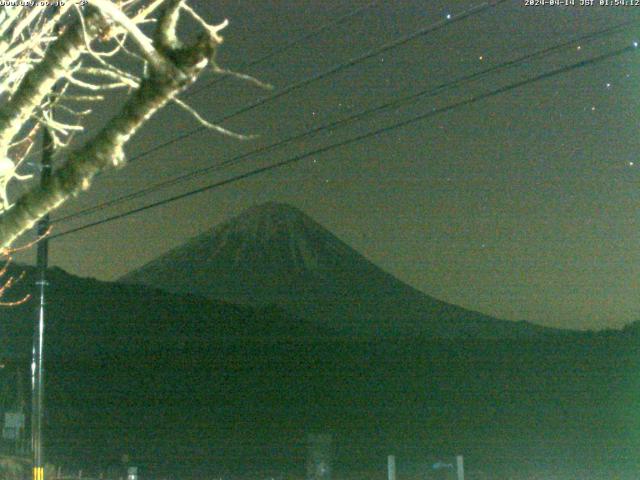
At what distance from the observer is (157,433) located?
202 ft

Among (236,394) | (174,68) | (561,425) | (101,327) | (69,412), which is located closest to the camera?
(174,68)

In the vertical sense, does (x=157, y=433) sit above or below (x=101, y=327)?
below

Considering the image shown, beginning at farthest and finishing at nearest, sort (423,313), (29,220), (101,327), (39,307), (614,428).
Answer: (423,313) < (101,327) < (614,428) < (39,307) < (29,220)

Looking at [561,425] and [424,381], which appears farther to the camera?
[424,381]

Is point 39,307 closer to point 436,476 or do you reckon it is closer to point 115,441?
point 436,476

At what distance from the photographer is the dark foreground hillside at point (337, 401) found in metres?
50.0

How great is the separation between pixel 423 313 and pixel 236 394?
121 metres

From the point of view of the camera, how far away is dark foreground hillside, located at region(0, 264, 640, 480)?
5000 centimetres

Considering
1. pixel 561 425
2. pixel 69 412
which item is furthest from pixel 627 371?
pixel 69 412

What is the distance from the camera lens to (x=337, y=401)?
72312 mm

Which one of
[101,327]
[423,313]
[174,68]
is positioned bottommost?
Answer: [174,68]

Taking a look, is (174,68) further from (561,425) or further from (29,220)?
(561,425)

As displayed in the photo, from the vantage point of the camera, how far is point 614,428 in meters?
54.9

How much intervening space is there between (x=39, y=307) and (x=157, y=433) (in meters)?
45.5
